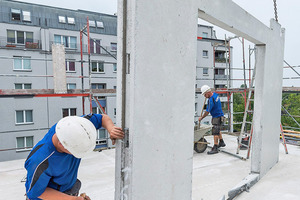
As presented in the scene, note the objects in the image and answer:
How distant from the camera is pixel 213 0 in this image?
2.37 m

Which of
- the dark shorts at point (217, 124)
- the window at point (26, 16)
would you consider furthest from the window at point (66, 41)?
the dark shorts at point (217, 124)

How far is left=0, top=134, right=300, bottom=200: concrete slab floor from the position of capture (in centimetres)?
326

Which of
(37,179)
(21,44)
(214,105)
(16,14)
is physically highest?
(16,14)

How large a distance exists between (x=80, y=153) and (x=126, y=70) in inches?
28.9

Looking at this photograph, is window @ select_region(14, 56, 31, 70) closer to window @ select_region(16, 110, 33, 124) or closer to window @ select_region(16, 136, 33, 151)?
window @ select_region(16, 110, 33, 124)

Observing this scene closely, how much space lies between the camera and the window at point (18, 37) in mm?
17938

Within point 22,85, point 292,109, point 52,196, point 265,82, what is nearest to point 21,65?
point 22,85

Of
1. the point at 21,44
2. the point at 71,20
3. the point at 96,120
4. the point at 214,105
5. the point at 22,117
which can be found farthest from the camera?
the point at 71,20

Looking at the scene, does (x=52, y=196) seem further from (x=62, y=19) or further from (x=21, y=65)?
(x=62, y=19)

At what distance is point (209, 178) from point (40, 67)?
16980mm

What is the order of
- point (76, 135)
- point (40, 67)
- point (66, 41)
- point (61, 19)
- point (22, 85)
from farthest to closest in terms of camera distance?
point (61, 19) → point (66, 41) → point (40, 67) → point (22, 85) → point (76, 135)

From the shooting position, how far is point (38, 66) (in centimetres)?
1716

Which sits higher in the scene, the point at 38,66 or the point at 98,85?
the point at 38,66

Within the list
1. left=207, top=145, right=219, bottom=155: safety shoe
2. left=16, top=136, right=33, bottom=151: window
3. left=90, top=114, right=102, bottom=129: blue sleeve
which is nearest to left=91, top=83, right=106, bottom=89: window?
left=16, top=136, right=33, bottom=151: window
